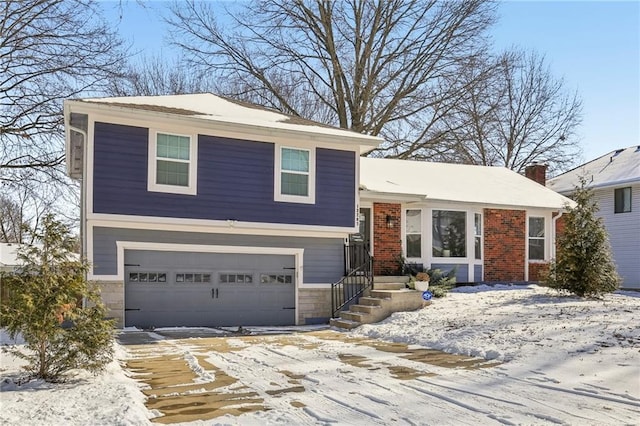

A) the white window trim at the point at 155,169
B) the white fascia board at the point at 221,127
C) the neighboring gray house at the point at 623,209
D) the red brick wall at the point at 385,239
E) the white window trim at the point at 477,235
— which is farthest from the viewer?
the neighboring gray house at the point at 623,209

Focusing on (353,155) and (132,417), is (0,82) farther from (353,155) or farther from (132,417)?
(132,417)

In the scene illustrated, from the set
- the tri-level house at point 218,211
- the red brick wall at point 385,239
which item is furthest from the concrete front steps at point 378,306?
the red brick wall at point 385,239

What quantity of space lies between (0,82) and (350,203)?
500 inches

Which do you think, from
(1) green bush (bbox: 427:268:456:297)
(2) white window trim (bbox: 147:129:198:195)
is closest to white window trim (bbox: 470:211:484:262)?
(1) green bush (bbox: 427:268:456:297)

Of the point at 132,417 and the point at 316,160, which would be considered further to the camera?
the point at 316,160

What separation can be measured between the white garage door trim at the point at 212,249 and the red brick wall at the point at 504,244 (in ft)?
22.7

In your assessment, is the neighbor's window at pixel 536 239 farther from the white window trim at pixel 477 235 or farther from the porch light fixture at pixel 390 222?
the porch light fixture at pixel 390 222

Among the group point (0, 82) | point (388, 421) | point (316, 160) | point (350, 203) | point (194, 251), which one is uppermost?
point (0, 82)

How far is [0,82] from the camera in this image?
18906mm

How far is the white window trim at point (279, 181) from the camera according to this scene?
1365 cm

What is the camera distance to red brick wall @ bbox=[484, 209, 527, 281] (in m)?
18.1

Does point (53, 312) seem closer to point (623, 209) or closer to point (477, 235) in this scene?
point (477, 235)

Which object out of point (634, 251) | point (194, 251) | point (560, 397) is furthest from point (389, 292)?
point (634, 251)

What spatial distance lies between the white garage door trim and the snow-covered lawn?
6.92ft
